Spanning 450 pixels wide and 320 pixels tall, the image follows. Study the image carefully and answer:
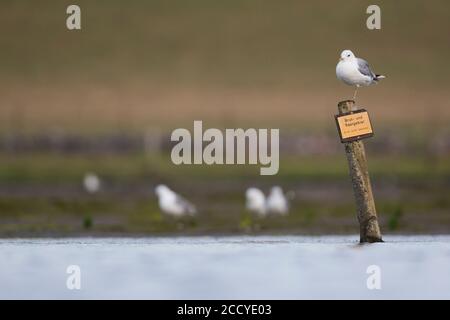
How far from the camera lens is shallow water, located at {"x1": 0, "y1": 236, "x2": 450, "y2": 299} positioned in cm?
1551

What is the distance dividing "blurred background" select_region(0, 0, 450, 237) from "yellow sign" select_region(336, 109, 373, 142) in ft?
68.5

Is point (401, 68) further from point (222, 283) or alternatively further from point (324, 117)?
point (222, 283)

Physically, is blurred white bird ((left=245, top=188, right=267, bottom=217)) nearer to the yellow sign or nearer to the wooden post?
the wooden post

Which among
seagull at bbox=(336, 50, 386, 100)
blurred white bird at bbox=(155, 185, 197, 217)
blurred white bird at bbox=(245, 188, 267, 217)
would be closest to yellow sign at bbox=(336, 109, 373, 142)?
seagull at bbox=(336, 50, 386, 100)

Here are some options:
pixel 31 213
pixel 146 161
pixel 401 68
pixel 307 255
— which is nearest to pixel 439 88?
pixel 401 68

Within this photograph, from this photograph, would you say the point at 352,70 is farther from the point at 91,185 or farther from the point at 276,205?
the point at 91,185

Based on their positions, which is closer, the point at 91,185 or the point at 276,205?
the point at 276,205

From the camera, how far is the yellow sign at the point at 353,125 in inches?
715

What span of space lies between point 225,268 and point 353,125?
7.76 ft

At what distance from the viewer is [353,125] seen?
18203mm

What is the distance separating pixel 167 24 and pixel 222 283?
234 feet

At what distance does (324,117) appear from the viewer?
73.0 meters

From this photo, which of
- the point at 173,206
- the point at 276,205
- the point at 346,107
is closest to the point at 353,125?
the point at 346,107

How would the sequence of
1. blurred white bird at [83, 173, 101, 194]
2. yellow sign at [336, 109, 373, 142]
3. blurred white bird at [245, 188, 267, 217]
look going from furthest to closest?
blurred white bird at [83, 173, 101, 194] → blurred white bird at [245, 188, 267, 217] → yellow sign at [336, 109, 373, 142]
